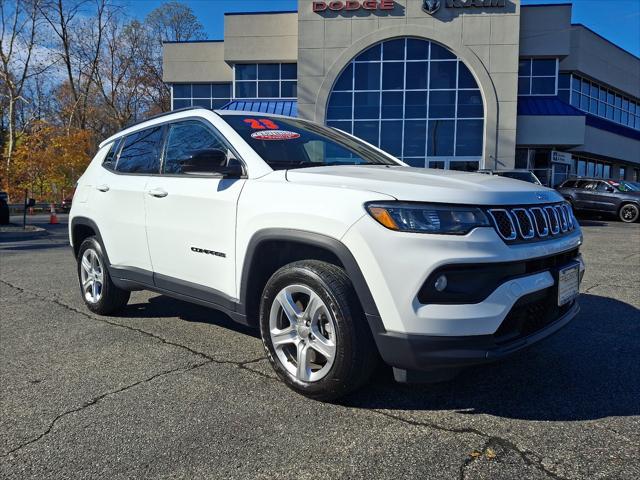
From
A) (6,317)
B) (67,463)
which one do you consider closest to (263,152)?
(67,463)

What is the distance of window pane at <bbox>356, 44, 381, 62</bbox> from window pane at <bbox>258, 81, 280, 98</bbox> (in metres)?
5.43

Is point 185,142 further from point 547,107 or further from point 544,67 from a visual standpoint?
point 544,67

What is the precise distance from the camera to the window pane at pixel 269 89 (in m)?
29.6

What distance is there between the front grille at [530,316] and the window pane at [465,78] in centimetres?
2509

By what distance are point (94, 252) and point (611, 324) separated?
4.79 m

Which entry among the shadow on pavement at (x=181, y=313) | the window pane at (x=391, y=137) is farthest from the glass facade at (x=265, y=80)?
the shadow on pavement at (x=181, y=313)

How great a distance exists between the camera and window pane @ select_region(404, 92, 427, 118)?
85.5ft

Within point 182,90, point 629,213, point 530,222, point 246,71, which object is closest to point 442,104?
point 629,213

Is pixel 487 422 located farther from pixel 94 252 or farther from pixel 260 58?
pixel 260 58

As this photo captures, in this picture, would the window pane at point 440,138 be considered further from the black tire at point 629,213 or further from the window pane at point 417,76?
the black tire at point 629,213

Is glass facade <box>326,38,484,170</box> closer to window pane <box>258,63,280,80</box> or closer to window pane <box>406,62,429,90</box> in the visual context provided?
window pane <box>406,62,429,90</box>

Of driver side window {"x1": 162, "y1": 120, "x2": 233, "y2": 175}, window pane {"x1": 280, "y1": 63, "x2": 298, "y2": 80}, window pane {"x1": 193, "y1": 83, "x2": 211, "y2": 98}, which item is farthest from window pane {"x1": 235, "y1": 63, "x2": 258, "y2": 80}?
driver side window {"x1": 162, "y1": 120, "x2": 233, "y2": 175}

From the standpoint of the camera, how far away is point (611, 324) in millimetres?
4668

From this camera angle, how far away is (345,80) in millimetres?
26750
